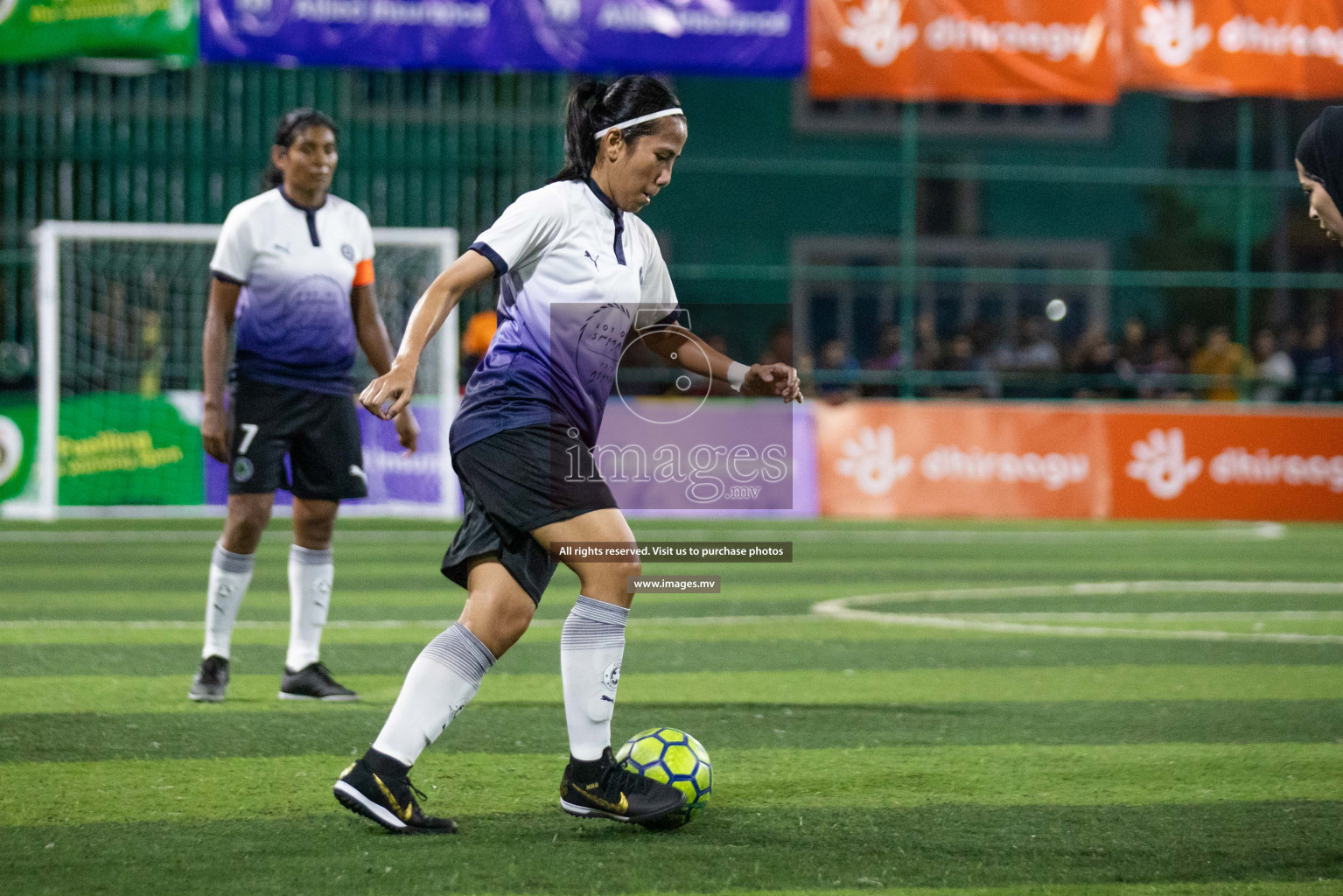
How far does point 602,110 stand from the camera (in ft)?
13.3

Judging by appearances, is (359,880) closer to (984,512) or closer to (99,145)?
(984,512)

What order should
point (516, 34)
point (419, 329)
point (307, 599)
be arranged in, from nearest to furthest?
1. point (419, 329)
2. point (307, 599)
3. point (516, 34)

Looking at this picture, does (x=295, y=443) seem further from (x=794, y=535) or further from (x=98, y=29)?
(x=98, y=29)

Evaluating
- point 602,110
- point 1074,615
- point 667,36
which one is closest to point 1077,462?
point 667,36

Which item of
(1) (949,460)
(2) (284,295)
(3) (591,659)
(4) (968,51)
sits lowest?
(3) (591,659)

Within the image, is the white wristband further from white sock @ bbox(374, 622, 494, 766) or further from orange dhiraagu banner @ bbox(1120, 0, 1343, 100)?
orange dhiraagu banner @ bbox(1120, 0, 1343, 100)

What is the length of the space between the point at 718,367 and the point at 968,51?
529 inches

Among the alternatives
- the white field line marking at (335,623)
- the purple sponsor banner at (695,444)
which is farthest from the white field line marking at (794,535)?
the white field line marking at (335,623)

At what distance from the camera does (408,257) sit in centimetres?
1669

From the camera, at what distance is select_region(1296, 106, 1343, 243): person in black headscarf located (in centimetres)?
378

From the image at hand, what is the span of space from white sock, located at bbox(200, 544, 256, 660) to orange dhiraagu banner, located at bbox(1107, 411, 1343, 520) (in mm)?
11815

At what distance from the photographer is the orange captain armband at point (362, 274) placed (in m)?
6.25

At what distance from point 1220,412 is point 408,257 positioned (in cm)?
814

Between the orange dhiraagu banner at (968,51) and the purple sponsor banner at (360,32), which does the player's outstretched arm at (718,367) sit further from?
the orange dhiraagu banner at (968,51)
